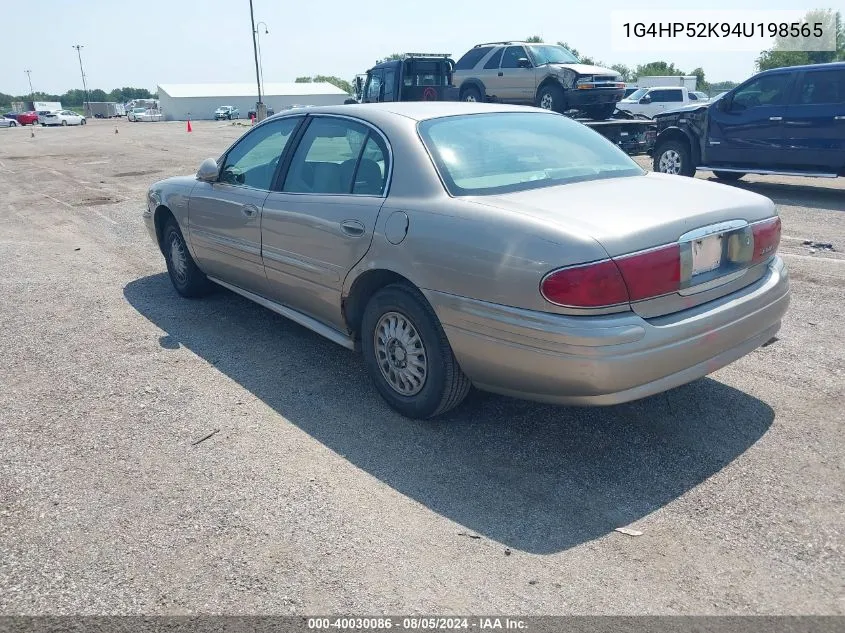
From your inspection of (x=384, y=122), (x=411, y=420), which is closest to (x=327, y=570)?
(x=411, y=420)

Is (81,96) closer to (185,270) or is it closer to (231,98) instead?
(231,98)

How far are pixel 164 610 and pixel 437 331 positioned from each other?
172cm

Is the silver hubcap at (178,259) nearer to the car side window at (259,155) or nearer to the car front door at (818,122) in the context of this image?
the car side window at (259,155)

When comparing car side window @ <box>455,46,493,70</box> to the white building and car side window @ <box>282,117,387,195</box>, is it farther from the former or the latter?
the white building

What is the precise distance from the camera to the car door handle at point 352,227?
389cm

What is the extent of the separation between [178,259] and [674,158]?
9197 millimetres

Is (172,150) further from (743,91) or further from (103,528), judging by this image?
(103,528)

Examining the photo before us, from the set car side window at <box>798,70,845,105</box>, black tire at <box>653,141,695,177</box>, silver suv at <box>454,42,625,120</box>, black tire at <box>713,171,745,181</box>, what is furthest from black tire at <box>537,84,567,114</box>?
car side window at <box>798,70,845,105</box>

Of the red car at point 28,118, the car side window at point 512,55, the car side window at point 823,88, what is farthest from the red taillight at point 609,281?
the red car at point 28,118

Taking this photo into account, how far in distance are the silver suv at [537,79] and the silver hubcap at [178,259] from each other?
12748 millimetres

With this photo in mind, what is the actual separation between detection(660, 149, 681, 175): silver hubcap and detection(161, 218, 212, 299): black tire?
29.4 ft

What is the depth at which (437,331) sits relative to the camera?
355 cm

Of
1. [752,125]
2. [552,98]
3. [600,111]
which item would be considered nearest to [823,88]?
[752,125]

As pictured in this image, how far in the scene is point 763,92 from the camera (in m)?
11.1
